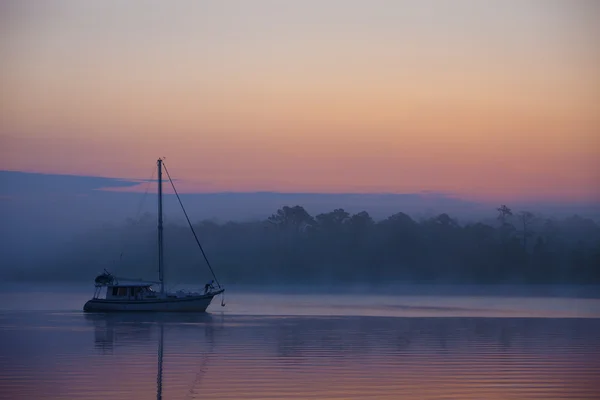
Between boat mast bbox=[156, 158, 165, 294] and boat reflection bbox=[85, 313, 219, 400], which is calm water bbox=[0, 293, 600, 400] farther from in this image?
boat mast bbox=[156, 158, 165, 294]

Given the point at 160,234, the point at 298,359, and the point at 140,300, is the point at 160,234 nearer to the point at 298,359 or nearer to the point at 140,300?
the point at 140,300

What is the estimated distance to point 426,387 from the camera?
29.2 meters

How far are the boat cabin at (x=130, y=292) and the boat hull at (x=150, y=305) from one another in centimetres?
59

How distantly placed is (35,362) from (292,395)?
11999mm

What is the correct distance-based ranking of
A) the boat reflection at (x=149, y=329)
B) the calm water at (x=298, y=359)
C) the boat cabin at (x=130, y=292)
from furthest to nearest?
the boat cabin at (x=130, y=292), the boat reflection at (x=149, y=329), the calm water at (x=298, y=359)

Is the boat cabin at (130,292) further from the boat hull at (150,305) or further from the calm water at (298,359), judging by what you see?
the calm water at (298,359)

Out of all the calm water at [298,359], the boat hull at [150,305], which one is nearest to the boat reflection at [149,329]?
the calm water at [298,359]

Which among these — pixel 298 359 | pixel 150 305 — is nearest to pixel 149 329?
pixel 150 305

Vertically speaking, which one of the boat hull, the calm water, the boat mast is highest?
the boat mast

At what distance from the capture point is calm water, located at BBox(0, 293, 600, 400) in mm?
28453

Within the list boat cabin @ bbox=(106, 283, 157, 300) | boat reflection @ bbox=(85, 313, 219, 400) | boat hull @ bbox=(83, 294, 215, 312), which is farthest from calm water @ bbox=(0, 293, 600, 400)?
boat cabin @ bbox=(106, 283, 157, 300)

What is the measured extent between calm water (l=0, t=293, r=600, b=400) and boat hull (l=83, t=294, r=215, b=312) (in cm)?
745

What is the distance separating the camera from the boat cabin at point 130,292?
71125mm

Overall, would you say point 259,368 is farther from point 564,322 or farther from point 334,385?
point 564,322
